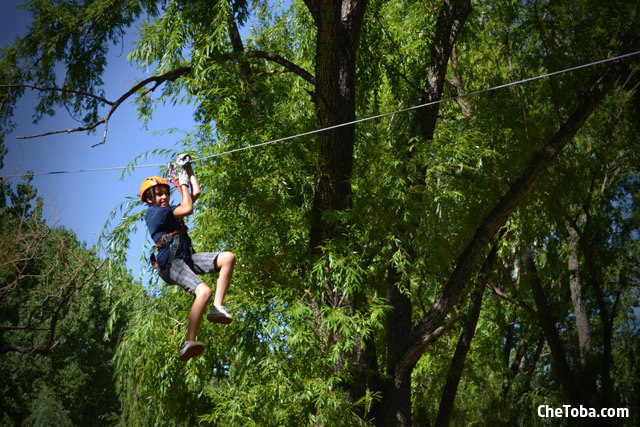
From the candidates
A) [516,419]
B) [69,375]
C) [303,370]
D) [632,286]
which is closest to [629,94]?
[632,286]

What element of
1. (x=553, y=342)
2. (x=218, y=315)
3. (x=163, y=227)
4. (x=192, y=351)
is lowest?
(x=192, y=351)

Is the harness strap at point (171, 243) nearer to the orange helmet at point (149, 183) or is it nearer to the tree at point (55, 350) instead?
the orange helmet at point (149, 183)

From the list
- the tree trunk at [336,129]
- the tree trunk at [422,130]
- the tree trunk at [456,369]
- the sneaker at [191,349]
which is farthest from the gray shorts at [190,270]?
the tree trunk at [456,369]

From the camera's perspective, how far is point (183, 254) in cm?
393

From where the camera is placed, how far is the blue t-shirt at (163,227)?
3898 mm

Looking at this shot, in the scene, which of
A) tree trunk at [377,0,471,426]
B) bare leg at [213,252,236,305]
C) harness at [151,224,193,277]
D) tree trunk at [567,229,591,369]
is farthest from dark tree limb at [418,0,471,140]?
tree trunk at [567,229,591,369]

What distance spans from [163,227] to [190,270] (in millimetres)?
318

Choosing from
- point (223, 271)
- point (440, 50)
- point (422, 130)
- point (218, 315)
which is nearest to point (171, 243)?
point (223, 271)

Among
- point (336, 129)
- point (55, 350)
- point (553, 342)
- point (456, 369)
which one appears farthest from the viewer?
point (55, 350)

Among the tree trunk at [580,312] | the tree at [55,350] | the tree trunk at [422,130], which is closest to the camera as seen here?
the tree trunk at [422,130]

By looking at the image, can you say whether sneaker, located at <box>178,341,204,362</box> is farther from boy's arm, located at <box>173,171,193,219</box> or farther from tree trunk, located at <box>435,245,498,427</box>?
tree trunk, located at <box>435,245,498,427</box>

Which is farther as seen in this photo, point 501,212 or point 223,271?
point 501,212

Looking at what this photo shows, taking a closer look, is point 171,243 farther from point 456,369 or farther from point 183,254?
point 456,369

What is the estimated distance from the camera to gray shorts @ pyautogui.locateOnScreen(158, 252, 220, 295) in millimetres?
3850
